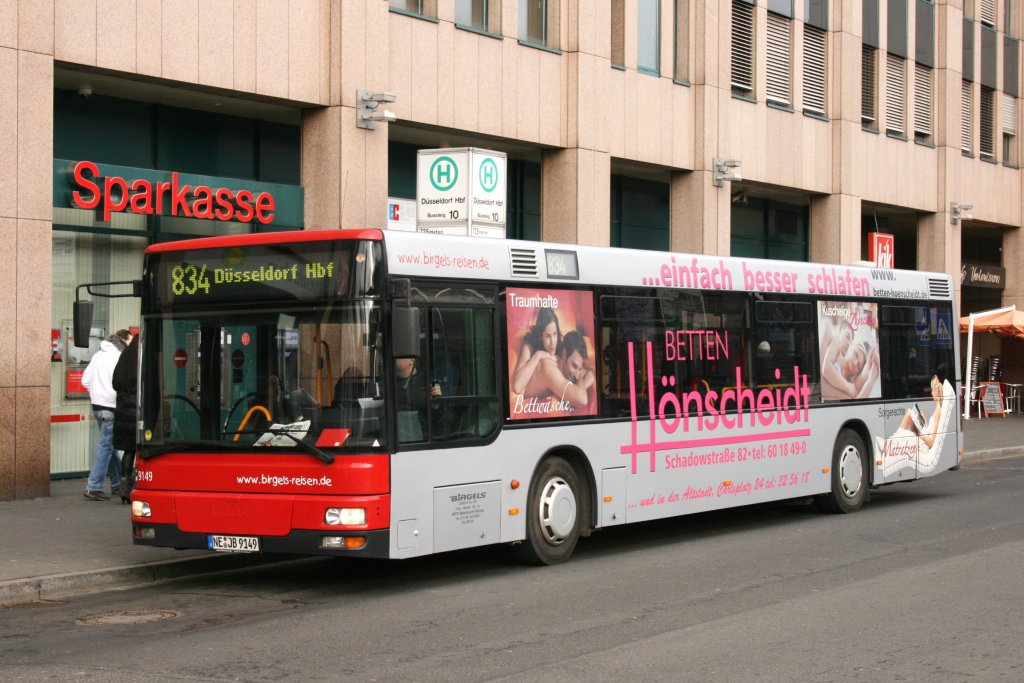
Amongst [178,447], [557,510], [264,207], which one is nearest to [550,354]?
[557,510]

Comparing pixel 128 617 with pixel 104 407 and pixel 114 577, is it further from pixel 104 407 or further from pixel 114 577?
pixel 104 407

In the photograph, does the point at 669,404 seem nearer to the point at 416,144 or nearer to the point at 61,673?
the point at 61,673

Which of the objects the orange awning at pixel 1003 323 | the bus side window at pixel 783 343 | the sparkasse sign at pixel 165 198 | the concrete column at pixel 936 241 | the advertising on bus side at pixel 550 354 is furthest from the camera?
the concrete column at pixel 936 241

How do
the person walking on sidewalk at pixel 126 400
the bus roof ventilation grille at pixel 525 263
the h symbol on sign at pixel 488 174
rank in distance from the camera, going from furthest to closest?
the h symbol on sign at pixel 488 174
the person walking on sidewalk at pixel 126 400
the bus roof ventilation grille at pixel 525 263

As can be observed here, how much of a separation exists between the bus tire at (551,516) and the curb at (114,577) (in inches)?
86.9

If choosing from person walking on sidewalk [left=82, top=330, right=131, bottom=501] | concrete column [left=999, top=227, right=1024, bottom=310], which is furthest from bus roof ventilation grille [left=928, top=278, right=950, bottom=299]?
concrete column [left=999, top=227, right=1024, bottom=310]

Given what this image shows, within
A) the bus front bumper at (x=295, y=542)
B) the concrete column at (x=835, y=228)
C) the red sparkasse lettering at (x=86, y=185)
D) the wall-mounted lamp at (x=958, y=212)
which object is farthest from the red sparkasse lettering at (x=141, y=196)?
the wall-mounted lamp at (x=958, y=212)

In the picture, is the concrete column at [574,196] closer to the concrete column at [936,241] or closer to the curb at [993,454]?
the curb at [993,454]

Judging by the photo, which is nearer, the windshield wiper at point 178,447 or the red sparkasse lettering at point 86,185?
the windshield wiper at point 178,447

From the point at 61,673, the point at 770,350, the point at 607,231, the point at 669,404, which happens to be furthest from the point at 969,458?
the point at 61,673

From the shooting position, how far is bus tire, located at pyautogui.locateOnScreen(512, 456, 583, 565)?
1127 cm

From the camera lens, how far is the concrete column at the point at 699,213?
25.5 metres

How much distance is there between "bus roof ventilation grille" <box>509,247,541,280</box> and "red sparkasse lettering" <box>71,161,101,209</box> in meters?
6.73

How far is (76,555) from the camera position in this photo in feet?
37.1
